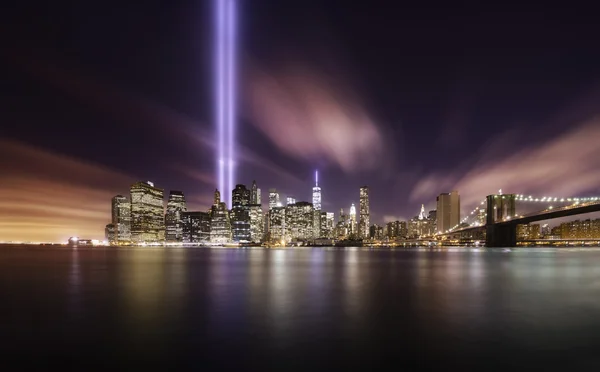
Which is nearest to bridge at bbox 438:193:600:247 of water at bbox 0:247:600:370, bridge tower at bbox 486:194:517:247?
bridge tower at bbox 486:194:517:247

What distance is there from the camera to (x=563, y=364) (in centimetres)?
1360

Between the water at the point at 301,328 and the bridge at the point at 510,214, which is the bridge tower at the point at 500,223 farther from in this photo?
the water at the point at 301,328

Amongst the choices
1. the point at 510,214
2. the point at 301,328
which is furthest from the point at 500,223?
the point at 301,328

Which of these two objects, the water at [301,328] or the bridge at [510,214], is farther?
the bridge at [510,214]

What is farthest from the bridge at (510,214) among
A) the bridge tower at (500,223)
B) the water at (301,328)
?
the water at (301,328)

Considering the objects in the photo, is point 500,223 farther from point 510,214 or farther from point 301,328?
point 301,328

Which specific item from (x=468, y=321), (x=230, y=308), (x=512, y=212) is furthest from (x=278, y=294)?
(x=512, y=212)

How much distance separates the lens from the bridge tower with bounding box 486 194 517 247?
456 ft

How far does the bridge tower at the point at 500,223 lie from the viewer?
139 meters

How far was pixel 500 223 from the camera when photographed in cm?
13300

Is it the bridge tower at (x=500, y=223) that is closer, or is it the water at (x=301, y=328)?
the water at (x=301, y=328)

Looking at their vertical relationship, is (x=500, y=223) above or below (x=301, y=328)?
above

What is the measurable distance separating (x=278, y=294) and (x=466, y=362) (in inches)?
714

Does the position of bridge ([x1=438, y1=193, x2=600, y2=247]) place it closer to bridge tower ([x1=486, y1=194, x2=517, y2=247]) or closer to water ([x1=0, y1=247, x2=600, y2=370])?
bridge tower ([x1=486, y1=194, x2=517, y2=247])
